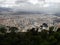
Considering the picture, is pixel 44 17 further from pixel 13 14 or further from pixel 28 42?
pixel 28 42

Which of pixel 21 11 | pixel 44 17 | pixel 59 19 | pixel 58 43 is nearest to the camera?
pixel 58 43

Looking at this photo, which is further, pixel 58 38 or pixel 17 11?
pixel 17 11

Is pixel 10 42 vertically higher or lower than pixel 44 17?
higher

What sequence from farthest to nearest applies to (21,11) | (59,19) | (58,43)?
1. (21,11)
2. (59,19)
3. (58,43)

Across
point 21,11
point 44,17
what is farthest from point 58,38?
point 21,11

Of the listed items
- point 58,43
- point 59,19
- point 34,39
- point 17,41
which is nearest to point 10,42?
point 17,41

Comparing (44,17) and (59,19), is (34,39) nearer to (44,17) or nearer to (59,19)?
(59,19)

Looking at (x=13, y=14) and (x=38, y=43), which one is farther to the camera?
(x=13, y=14)

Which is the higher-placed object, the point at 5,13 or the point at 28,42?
the point at 28,42

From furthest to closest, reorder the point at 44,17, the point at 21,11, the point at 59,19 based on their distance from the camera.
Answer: the point at 21,11 < the point at 44,17 < the point at 59,19
